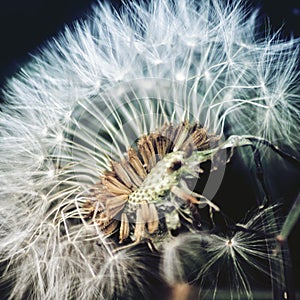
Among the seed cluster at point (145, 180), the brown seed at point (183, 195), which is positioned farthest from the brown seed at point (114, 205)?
the brown seed at point (183, 195)

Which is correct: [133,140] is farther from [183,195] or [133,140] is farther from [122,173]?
[183,195]

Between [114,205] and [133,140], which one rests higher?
[133,140]

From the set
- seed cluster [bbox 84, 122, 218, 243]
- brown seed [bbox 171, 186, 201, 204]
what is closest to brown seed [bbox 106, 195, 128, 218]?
seed cluster [bbox 84, 122, 218, 243]

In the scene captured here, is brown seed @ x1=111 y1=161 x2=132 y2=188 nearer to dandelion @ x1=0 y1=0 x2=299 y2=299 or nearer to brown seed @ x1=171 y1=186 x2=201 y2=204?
dandelion @ x1=0 y1=0 x2=299 y2=299

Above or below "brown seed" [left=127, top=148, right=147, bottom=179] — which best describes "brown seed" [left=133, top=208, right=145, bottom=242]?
below

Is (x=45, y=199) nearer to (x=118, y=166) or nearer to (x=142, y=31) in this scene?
(x=118, y=166)

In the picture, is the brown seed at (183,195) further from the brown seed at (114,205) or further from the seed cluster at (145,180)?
the brown seed at (114,205)

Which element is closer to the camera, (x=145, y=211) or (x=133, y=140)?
(x=145, y=211)

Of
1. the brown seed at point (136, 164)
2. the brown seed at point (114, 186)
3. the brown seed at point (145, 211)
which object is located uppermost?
the brown seed at point (136, 164)

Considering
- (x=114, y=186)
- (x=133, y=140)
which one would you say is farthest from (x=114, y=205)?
(x=133, y=140)
